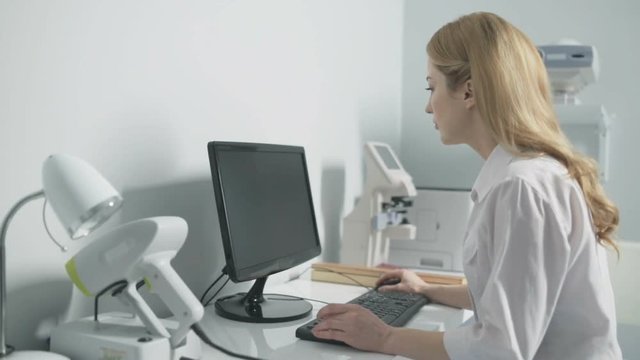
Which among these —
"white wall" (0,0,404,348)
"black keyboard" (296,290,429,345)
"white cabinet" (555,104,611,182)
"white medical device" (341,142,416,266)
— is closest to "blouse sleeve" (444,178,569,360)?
"black keyboard" (296,290,429,345)

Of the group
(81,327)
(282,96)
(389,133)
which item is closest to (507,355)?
(81,327)

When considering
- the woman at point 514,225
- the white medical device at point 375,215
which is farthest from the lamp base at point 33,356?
the white medical device at point 375,215

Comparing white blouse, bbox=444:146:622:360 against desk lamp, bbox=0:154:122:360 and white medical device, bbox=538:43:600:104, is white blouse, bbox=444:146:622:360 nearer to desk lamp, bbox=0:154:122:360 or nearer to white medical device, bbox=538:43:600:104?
desk lamp, bbox=0:154:122:360

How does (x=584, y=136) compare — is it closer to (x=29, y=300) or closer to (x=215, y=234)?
(x=215, y=234)

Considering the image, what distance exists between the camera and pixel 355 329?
3.95ft

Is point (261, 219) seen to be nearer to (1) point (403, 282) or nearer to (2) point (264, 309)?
(2) point (264, 309)

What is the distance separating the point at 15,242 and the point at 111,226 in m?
0.22

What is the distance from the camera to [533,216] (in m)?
1.02

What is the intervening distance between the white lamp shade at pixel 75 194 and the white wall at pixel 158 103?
23 centimetres

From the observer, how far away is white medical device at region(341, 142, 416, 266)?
7.23 ft

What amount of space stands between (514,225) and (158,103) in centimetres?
81

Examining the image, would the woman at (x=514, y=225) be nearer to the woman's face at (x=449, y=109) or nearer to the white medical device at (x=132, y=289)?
the woman's face at (x=449, y=109)

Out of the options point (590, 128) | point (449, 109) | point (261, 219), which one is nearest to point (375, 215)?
point (261, 219)

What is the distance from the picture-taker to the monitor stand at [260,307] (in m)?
1.40
